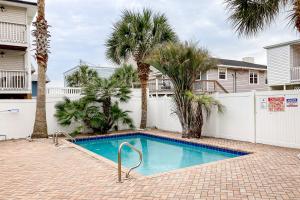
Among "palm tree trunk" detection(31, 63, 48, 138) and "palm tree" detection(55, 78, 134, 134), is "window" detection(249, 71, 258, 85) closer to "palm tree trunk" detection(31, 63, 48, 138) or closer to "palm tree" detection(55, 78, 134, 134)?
"palm tree" detection(55, 78, 134, 134)

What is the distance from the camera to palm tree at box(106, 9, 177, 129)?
579 inches

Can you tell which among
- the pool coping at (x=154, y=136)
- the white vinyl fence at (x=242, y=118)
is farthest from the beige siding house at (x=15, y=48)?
the pool coping at (x=154, y=136)

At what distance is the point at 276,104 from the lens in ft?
30.1

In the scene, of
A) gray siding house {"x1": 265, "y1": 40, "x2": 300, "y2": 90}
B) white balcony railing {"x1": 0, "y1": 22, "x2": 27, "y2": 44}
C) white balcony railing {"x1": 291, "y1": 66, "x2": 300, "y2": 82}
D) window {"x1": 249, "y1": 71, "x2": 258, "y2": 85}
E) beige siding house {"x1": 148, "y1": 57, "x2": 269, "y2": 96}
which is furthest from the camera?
window {"x1": 249, "y1": 71, "x2": 258, "y2": 85}

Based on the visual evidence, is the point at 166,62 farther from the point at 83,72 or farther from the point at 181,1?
the point at 83,72

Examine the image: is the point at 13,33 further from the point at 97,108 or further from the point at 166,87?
the point at 166,87

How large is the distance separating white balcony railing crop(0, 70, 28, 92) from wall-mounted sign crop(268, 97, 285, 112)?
549 inches

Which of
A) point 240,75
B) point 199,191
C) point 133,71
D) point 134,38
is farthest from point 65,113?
point 240,75

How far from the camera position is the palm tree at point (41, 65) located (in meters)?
12.5

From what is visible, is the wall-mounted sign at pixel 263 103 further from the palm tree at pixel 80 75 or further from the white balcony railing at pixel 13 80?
the palm tree at pixel 80 75

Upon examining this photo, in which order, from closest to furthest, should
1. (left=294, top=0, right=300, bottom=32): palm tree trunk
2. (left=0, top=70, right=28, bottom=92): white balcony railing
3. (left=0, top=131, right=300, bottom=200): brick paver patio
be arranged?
(left=0, top=131, right=300, bottom=200): brick paver patio, (left=294, top=0, right=300, bottom=32): palm tree trunk, (left=0, top=70, right=28, bottom=92): white balcony railing

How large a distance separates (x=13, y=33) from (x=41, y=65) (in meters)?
5.11

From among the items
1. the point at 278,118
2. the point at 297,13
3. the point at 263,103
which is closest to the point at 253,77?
the point at 263,103

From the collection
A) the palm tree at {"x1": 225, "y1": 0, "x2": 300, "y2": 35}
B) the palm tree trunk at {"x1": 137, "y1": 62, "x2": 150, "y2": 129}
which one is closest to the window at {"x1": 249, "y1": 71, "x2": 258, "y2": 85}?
the palm tree trunk at {"x1": 137, "y1": 62, "x2": 150, "y2": 129}
